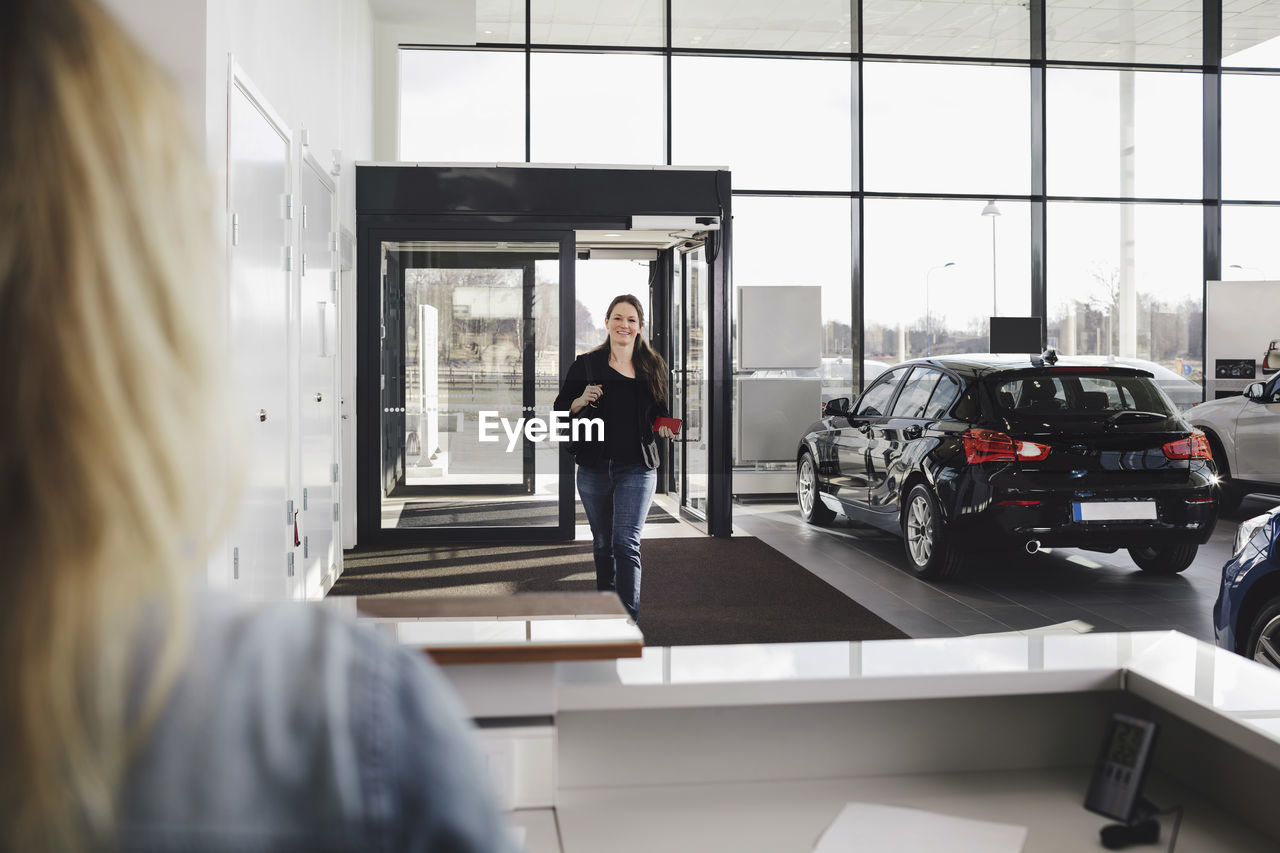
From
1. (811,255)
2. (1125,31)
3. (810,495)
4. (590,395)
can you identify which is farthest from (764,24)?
(590,395)

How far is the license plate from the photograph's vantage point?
5614 millimetres

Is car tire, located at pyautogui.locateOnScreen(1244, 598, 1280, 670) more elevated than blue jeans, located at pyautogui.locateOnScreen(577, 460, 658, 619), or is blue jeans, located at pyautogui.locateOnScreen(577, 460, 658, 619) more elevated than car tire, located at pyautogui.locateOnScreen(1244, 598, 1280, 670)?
blue jeans, located at pyautogui.locateOnScreen(577, 460, 658, 619)

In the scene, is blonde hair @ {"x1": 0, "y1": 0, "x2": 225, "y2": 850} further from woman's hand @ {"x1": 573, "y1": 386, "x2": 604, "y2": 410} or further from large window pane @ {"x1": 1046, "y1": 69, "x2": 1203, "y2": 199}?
large window pane @ {"x1": 1046, "y1": 69, "x2": 1203, "y2": 199}

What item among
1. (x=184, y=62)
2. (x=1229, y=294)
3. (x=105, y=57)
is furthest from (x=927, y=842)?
(x=1229, y=294)

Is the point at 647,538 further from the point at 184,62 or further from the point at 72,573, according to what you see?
the point at 72,573

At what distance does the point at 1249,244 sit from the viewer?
11.2m

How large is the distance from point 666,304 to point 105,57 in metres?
9.26

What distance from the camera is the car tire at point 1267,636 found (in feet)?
11.0

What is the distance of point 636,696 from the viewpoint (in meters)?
1.62

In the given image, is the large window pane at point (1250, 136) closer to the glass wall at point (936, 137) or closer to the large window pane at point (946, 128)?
the glass wall at point (936, 137)

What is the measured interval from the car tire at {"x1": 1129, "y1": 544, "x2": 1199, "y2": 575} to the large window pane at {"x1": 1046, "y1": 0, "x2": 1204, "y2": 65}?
663 cm

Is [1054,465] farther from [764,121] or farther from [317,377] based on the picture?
[764,121]

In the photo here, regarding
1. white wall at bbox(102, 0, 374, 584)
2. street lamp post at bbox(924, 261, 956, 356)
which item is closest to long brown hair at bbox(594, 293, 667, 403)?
white wall at bbox(102, 0, 374, 584)

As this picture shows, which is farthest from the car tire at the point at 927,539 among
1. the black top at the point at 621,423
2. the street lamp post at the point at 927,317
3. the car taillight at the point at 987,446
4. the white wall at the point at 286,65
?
the street lamp post at the point at 927,317
